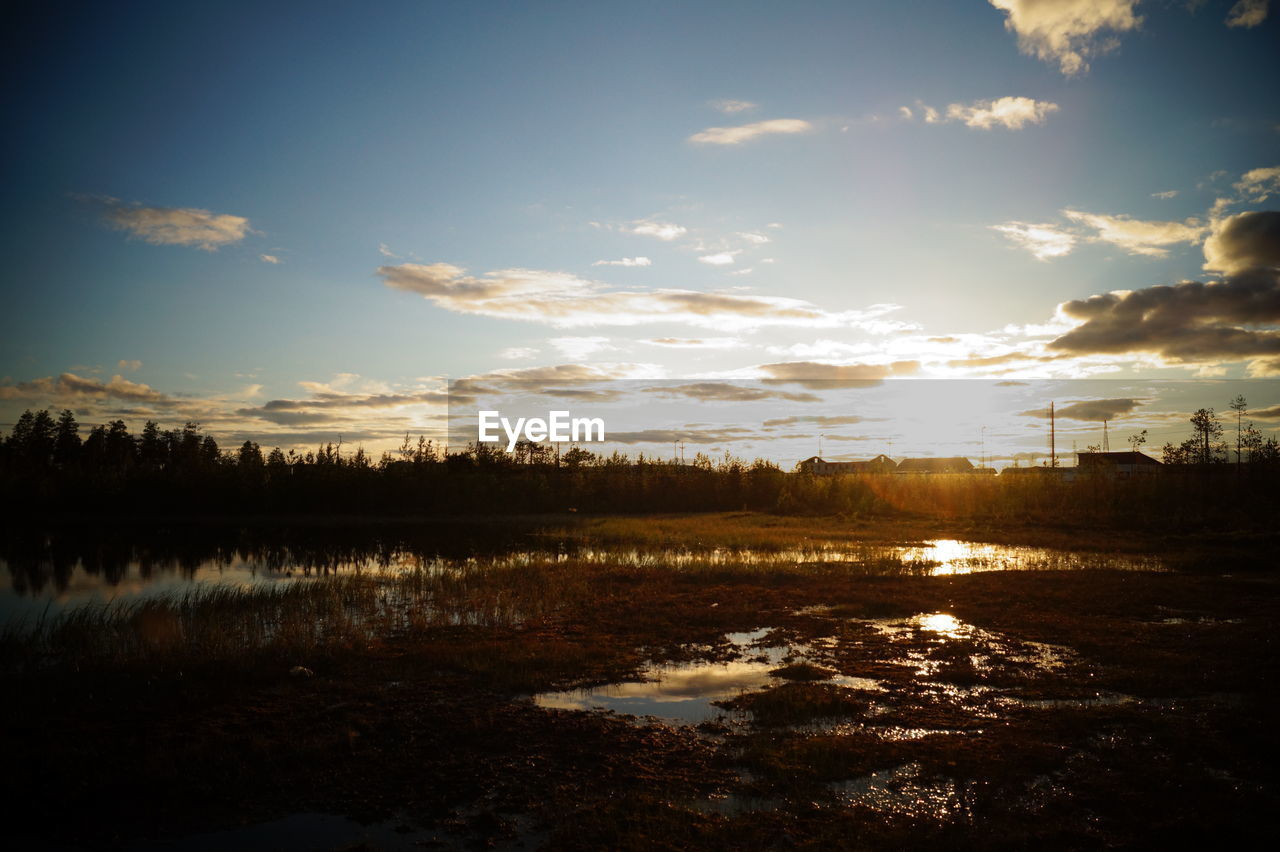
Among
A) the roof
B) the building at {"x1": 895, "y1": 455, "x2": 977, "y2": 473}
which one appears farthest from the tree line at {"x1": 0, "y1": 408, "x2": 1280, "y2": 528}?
the building at {"x1": 895, "y1": 455, "x2": 977, "y2": 473}

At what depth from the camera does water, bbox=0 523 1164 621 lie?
21.6 m

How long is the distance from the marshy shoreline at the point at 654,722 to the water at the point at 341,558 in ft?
16.3

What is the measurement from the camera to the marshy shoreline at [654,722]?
6.42 metres

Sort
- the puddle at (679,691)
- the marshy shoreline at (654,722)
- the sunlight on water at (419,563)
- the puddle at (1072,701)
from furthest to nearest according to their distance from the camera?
the sunlight on water at (419,563) < the puddle at (679,691) < the puddle at (1072,701) < the marshy shoreline at (654,722)

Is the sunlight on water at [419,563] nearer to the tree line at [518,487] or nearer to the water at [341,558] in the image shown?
the water at [341,558]

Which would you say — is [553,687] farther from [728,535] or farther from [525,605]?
[728,535]

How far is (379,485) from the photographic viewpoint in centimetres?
5466

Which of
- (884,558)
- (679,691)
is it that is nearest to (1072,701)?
(679,691)

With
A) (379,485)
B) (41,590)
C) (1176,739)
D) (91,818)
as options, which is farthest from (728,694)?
(379,485)

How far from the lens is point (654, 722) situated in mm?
9031

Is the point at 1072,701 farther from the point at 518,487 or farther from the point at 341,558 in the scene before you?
the point at 518,487

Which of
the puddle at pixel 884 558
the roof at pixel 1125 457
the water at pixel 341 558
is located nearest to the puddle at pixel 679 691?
the water at pixel 341 558

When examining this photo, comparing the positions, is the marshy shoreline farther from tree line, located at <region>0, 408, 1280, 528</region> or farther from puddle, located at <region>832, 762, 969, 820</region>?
tree line, located at <region>0, 408, 1280, 528</region>

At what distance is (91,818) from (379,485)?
50.3 metres
